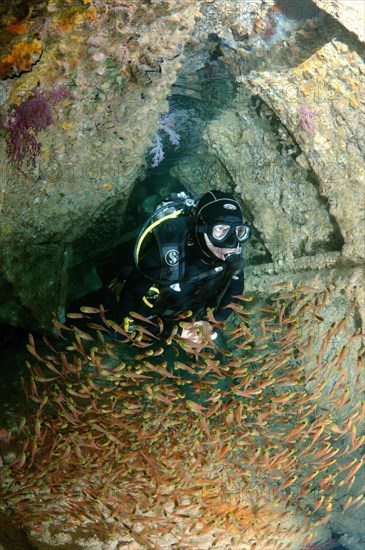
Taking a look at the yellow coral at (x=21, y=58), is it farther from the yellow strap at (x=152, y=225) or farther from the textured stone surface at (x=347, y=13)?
the textured stone surface at (x=347, y=13)

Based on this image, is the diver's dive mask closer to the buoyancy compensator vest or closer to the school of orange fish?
the buoyancy compensator vest

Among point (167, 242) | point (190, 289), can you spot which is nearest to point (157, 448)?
point (190, 289)

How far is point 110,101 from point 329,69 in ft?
8.58

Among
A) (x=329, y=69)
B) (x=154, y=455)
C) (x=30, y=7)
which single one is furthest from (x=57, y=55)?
(x=154, y=455)

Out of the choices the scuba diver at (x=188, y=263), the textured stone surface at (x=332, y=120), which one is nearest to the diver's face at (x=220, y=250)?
the scuba diver at (x=188, y=263)

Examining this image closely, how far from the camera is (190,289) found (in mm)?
4656

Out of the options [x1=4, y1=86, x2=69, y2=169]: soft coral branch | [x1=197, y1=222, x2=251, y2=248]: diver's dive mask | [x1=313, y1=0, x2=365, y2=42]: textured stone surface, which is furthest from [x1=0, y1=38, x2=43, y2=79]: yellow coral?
[x1=313, y1=0, x2=365, y2=42]: textured stone surface

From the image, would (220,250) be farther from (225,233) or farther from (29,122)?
(29,122)

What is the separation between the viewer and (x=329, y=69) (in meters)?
4.47

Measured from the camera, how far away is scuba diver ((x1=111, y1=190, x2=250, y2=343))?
4.12m

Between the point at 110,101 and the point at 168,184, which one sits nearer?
the point at 110,101

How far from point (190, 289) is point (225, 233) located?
0.90m

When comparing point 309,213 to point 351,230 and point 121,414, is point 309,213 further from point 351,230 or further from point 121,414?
point 121,414

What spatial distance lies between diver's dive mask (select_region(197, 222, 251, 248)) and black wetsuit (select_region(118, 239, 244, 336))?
0.92 ft
